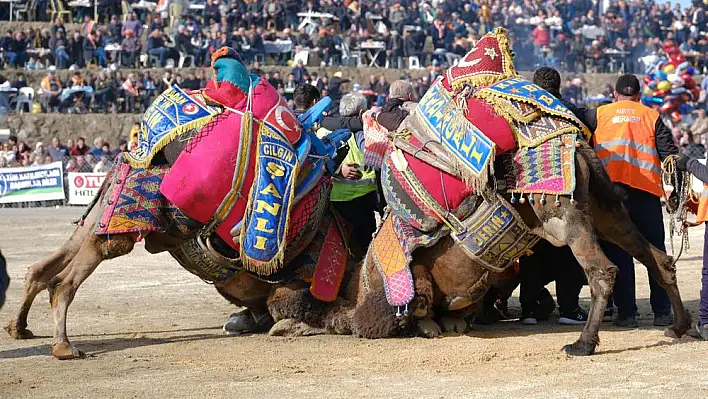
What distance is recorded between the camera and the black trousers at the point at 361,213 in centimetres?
979

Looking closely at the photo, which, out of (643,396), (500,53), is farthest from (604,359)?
(500,53)

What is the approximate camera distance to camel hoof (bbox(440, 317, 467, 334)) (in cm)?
849

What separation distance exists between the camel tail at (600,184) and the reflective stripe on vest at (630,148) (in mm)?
603

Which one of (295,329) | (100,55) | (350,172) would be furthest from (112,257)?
(100,55)

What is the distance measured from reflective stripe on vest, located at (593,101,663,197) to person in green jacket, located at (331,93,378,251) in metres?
2.05

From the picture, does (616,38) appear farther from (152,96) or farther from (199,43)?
(152,96)

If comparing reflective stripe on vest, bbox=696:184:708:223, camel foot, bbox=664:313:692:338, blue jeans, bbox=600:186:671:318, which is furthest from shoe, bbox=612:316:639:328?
reflective stripe on vest, bbox=696:184:708:223

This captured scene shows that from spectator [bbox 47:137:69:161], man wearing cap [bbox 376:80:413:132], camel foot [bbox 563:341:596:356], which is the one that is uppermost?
man wearing cap [bbox 376:80:413:132]

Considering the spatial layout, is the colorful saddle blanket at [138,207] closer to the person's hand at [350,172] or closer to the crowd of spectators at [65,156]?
the person's hand at [350,172]

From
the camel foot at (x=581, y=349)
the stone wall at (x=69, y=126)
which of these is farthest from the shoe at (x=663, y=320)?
the stone wall at (x=69, y=126)

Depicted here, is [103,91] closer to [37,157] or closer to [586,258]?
[37,157]

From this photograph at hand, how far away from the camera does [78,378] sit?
A: 7051 mm

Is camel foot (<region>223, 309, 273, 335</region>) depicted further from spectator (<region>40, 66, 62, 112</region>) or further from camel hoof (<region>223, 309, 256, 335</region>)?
spectator (<region>40, 66, 62, 112</region>)

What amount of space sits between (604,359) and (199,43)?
2673 cm
